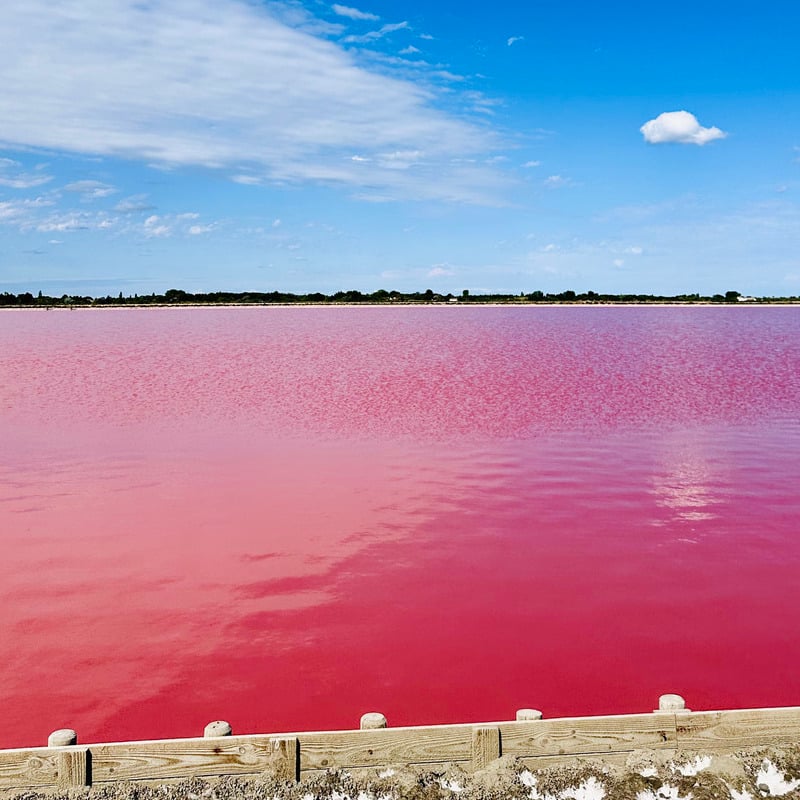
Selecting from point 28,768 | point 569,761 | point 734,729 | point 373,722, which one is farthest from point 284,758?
point 734,729

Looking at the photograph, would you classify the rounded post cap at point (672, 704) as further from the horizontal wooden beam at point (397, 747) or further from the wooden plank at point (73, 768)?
the wooden plank at point (73, 768)

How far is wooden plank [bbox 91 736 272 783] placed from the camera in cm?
644

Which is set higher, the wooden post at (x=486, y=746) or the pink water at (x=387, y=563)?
the wooden post at (x=486, y=746)

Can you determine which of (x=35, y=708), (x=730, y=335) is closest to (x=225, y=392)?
(x=35, y=708)

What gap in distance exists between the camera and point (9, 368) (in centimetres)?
4684

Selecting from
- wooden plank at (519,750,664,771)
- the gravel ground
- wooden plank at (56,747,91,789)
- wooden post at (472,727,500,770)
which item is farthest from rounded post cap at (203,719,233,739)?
wooden plank at (519,750,664,771)

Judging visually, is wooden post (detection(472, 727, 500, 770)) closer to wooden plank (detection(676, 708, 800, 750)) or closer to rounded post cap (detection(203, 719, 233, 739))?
wooden plank (detection(676, 708, 800, 750))

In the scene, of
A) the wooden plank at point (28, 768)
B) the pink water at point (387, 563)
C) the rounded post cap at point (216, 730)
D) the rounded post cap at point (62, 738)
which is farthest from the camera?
the pink water at point (387, 563)

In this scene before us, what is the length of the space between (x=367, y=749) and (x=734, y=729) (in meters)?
3.12

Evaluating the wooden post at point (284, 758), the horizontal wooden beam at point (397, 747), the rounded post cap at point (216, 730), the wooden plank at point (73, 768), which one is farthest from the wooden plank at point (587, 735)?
the wooden plank at point (73, 768)

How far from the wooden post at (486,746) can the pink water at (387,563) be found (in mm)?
2476

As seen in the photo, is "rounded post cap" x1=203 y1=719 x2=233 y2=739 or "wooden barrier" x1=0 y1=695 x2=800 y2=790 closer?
"wooden barrier" x1=0 y1=695 x2=800 y2=790

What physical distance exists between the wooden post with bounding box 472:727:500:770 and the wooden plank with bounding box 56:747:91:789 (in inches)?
122

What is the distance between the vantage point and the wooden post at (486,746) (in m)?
6.66
